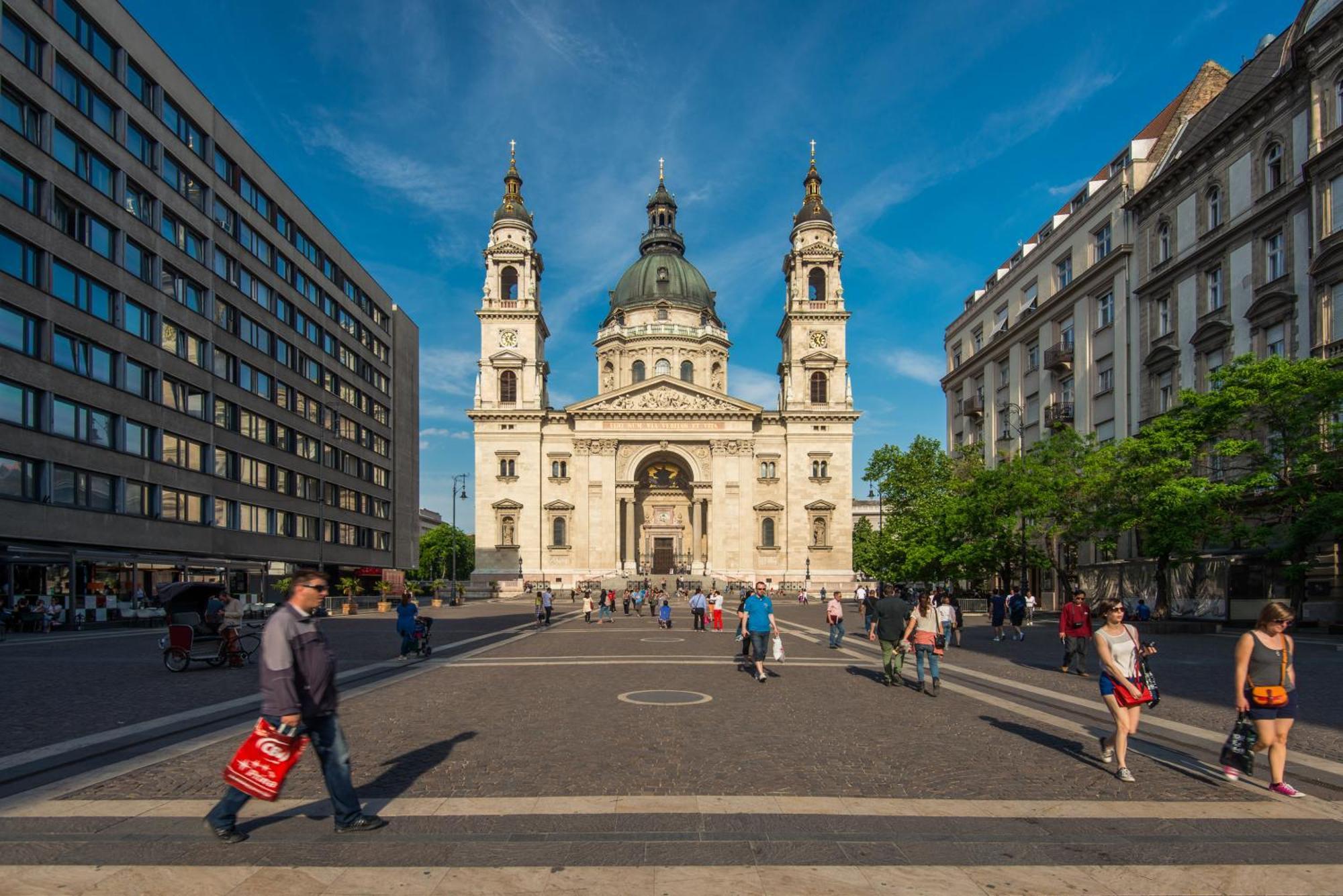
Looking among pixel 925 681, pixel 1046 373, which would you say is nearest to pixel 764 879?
pixel 925 681

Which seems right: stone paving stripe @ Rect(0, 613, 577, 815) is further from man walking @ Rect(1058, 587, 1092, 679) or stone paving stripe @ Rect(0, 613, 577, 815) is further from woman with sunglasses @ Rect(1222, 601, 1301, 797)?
man walking @ Rect(1058, 587, 1092, 679)

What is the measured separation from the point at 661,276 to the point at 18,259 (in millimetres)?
70984

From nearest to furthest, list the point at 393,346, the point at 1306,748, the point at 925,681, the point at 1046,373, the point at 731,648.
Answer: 1. the point at 1306,748
2. the point at 925,681
3. the point at 731,648
4. the point at 1046,373
5. the point at 393,346

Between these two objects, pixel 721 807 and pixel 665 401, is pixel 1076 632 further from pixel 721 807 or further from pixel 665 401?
pixel 665 401

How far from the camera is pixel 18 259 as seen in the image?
33.2 meters

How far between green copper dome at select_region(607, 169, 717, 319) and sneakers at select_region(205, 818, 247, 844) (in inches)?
3619

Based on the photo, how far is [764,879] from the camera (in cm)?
579

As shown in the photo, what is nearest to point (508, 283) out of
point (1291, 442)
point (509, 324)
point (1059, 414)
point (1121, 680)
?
point (509, 324)

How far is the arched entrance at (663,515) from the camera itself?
8781 cm

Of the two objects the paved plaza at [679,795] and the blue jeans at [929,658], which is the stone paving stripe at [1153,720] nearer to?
the paved plaza at [679,795]

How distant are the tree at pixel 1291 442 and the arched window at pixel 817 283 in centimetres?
5827

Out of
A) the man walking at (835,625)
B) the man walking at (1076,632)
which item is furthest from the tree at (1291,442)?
the man walking at (835,625)

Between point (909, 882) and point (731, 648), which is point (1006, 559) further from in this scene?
point (909, 882)

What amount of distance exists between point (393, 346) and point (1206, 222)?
62.6 m
